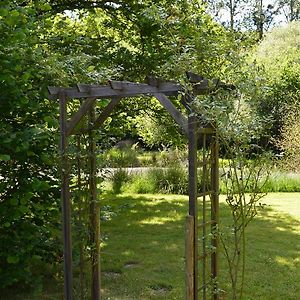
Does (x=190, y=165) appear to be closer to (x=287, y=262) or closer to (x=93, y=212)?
(x=93, y=212)

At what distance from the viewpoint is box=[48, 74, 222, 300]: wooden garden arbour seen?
3.27 meters

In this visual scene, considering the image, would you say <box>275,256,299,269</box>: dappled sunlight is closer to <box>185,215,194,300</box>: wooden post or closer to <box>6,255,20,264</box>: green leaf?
<box>185,215,194,300</box>: wooden post

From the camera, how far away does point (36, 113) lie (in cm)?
425

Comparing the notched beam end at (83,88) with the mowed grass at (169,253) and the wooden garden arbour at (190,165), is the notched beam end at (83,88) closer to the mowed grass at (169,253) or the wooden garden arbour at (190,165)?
the wooden garden arbour at (190,165)

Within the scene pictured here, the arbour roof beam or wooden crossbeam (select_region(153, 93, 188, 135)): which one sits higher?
the arbour roof beam

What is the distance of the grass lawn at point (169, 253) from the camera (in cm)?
474

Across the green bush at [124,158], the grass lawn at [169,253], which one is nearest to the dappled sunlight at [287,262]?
the grass lawn at [169,253]

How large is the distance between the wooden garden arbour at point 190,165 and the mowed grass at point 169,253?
443mm

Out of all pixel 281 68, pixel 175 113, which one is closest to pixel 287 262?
pixel 175 113

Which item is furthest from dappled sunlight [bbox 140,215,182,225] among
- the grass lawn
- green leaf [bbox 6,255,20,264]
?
green leaf [bbox 6,255,20,264]

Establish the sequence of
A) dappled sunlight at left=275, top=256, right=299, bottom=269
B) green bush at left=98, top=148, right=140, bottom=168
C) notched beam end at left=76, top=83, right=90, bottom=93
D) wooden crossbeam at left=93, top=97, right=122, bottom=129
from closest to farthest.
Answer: notched beam end at left=76, top=83, right=90, bottom=93, wooden crossbeam at left=93, top=97, right=122, bottom=129, dappled sunlight at left=275, top=256, right=299, bottom=269, green bush at left=98, top=148, right=140, bottom=168

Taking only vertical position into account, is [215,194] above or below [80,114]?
below

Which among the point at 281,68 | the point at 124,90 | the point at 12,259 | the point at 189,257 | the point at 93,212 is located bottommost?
the point at 12,259

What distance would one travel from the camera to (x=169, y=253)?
6141mm
